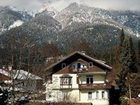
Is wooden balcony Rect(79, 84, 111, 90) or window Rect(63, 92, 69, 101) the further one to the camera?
wooden balcony Rect(79, 84, 111, 90)

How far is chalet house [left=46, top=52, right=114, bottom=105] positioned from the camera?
202ft

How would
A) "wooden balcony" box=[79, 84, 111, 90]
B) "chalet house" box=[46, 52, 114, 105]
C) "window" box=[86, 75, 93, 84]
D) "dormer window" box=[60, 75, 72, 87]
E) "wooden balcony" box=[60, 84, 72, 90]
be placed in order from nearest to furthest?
1. "wooden balcony" box=[79, 84, 111, 90]
2. "chalet house" box=[46, 52, 114, 105]
3. "window" box=[86, 75, 93, 84]
4. "wooden balcony" box=[60, 84, 72, 90]
5. "dormer window" box=[60, 75, 72, 87]

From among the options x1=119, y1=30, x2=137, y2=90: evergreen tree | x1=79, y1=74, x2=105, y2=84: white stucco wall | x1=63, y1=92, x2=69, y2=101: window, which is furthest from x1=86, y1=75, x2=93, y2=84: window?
x1=119, y1=30, x2=137, y2=90: evergreen tree

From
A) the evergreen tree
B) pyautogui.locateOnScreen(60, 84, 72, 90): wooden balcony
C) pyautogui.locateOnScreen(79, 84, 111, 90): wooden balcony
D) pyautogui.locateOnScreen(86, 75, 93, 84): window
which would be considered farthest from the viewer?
the evergreen tree

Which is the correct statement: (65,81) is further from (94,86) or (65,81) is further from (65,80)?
(94,86)

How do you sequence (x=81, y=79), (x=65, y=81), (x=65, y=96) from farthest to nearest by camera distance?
(x=65, y=81)
(x=81, y=79)
(x=65, y=96)

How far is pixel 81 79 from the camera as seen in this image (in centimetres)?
6262

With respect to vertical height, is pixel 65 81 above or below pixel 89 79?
below

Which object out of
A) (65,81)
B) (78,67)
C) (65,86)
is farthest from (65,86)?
(78,67)

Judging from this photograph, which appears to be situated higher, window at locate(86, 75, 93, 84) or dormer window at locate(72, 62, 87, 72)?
dormer window at locate(72, 62, 87, 72)

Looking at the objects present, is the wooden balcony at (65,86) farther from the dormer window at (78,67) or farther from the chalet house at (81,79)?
the dormer window at (78,67)

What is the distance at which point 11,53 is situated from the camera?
1454 centimetres

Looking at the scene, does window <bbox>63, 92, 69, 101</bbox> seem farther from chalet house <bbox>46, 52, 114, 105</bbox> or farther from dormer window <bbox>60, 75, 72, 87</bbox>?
dormer window <bbox>60, 75, 72, 87</bbox>

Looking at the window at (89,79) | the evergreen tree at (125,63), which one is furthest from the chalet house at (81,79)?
the evergreen tree at (125,63)
